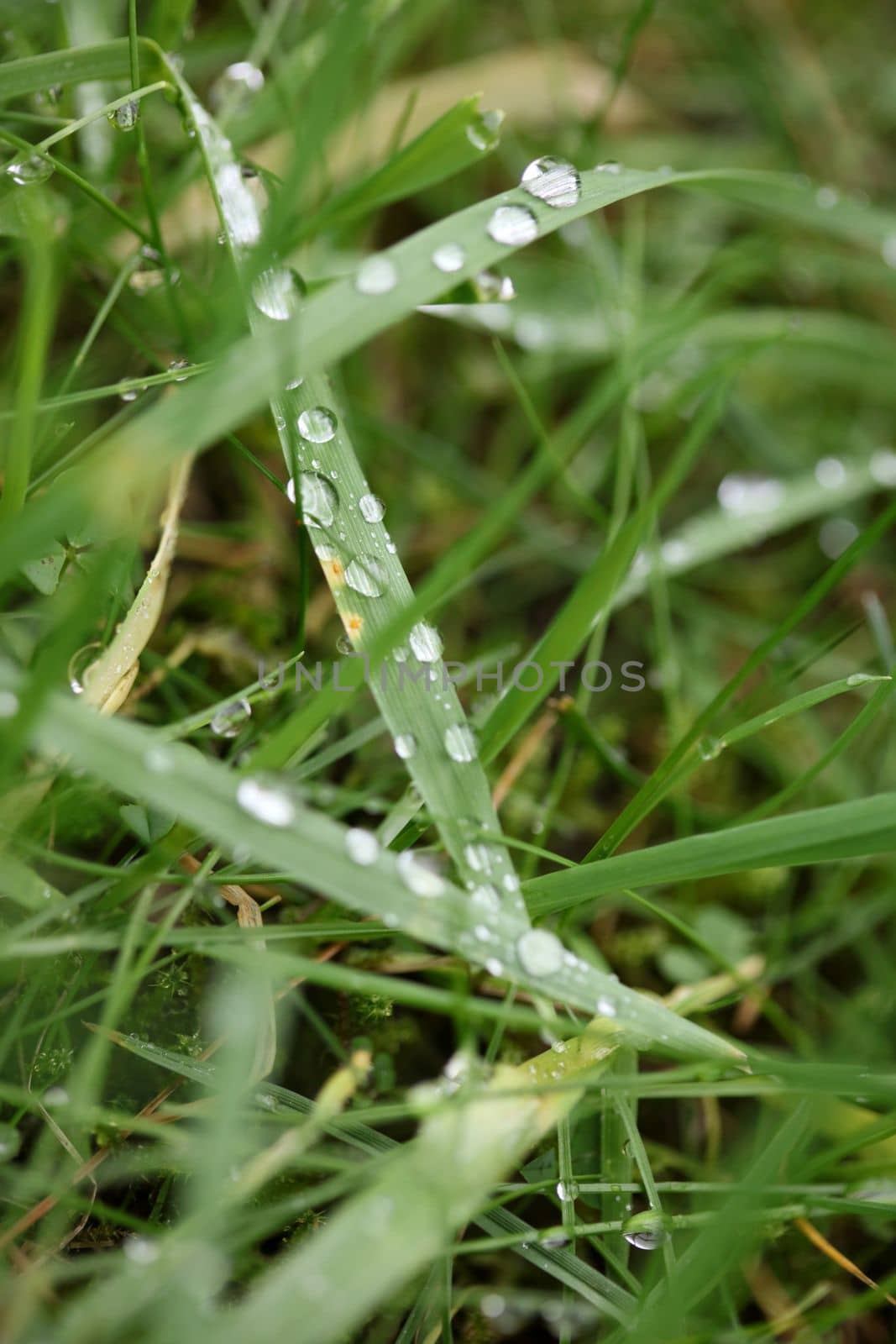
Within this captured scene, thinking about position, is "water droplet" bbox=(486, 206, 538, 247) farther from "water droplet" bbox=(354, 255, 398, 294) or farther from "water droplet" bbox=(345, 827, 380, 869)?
"water droplet" bbox=(345, 827, 380, 869)

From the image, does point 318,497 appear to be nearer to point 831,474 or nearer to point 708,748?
point 708,748

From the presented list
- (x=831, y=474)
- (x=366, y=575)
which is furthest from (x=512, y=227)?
(x=831, y=474)

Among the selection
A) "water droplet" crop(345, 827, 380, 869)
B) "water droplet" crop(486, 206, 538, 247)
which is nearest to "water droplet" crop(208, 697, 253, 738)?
"water droplet" crop(345, 827, 380, 869)

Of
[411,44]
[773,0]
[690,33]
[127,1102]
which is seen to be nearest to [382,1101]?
[127,1102]

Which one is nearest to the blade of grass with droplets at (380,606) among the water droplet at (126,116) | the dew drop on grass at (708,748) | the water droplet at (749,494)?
the water droplet at (126,116)

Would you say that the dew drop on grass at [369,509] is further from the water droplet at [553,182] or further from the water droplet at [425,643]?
the water droplet at [553,182]

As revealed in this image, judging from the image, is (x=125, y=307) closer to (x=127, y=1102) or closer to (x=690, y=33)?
(x=127, y=1102)
